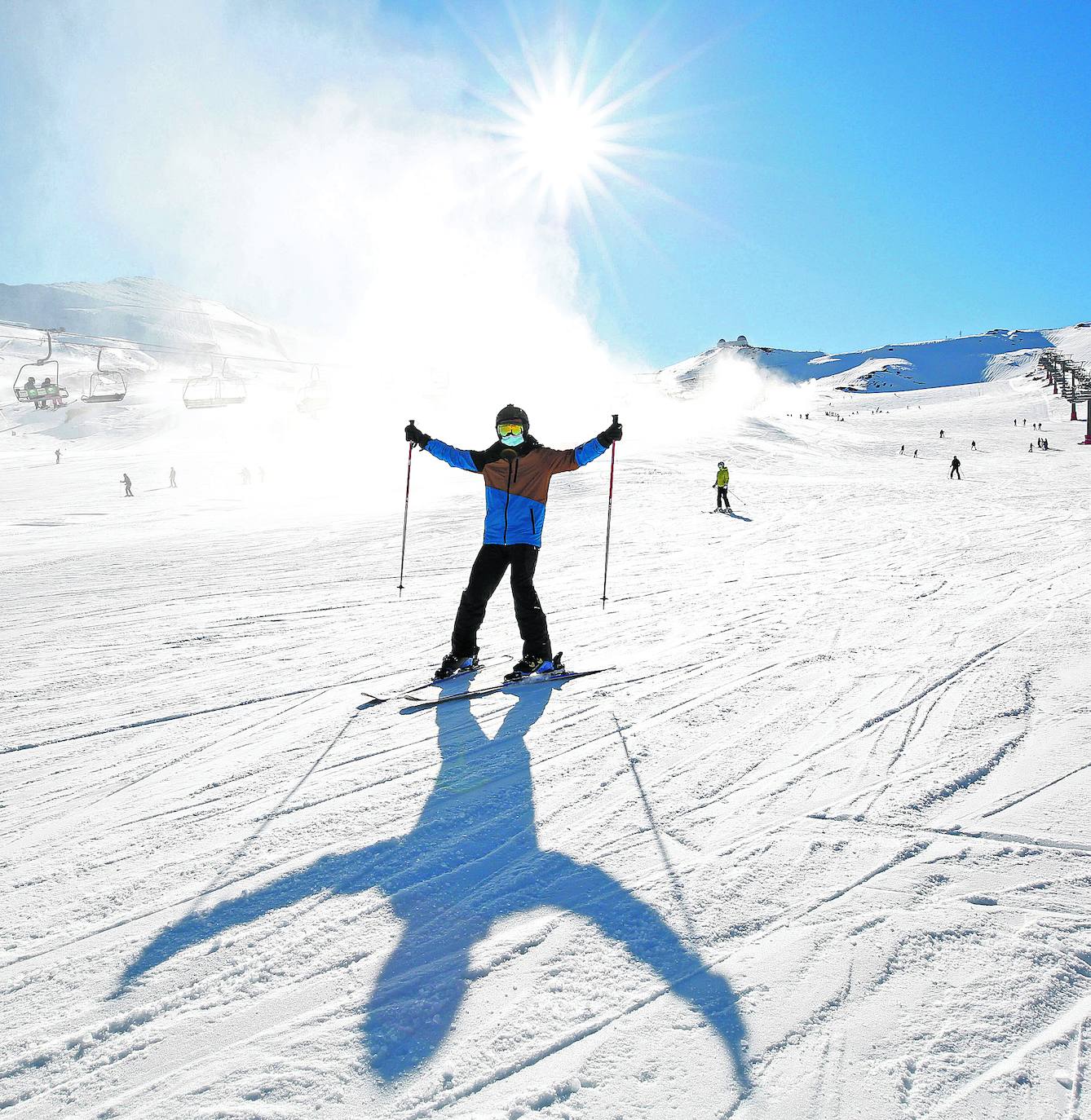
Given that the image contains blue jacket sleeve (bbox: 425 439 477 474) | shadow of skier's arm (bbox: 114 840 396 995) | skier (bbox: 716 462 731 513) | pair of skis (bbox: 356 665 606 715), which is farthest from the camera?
skier (bbox: 716 462 731 513)

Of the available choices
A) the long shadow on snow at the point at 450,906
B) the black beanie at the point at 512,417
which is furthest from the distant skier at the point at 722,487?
the long shadow on snow at the point at 450,906

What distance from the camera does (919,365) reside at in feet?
545

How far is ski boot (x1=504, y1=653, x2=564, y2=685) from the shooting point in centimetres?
473

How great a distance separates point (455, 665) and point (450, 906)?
2728 mm

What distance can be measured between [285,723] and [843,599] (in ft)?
18.3

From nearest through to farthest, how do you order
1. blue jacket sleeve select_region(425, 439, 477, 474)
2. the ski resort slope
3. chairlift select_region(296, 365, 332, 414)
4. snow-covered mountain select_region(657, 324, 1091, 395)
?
the ski resort slope, blue jacket sleeve select_region(425, 439, 477, 474), chairlift select_region(296, 365, 332, 414), snow-covered mountain select_region(657, 324, 1091, 395)

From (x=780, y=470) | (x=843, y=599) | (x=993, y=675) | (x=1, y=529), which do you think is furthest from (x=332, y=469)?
(x=993, y=675)

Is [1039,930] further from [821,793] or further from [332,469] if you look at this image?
[332,469]

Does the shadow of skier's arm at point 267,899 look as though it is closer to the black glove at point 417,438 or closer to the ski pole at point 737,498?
the black glove at point 417,438

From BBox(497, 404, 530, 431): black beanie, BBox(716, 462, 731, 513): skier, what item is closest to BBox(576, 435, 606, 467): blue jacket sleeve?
BBox(497, 404, 530, 431): black beanie

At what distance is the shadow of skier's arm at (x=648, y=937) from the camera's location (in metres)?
1.76

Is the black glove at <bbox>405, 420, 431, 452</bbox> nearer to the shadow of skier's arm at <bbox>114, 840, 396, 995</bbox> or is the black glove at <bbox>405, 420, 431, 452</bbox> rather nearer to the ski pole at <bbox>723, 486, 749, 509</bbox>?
the shadow of skier's arm at <bbox>114, 840, 396, 995</bbox>

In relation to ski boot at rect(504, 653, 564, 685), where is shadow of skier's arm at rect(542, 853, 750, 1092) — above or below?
below

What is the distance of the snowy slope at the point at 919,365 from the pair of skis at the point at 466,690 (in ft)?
446
